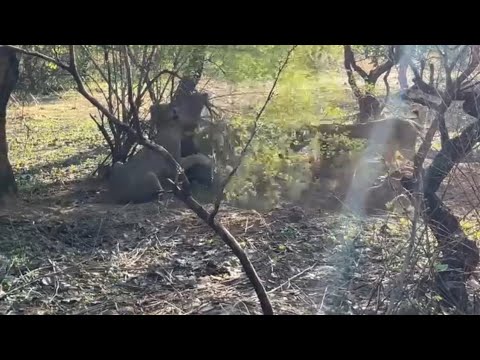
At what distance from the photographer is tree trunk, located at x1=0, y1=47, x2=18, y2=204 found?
3.50 meters

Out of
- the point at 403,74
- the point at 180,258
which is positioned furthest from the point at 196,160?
the point at 403,74

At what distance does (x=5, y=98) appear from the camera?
358 centimetres

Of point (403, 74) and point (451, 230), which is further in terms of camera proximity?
point (403, 74)

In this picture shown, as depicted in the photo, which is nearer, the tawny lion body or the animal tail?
the tawny lion body

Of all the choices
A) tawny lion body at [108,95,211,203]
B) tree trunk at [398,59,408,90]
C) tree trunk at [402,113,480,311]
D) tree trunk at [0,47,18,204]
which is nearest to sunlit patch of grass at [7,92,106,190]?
tree trunk at [0,47,18,204]

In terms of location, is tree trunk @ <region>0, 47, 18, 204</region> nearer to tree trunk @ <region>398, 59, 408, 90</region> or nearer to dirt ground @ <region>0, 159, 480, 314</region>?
dirt ground @ <region>0, 159, 480, 314</region>

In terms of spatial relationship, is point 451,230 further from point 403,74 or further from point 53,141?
point 53,141

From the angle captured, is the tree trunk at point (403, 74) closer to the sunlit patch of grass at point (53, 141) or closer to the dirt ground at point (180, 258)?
the dirt ground at point (180, 258)

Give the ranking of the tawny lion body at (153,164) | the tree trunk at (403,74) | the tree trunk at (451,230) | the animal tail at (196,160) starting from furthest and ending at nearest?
the animal tail at (196,160) → the tawny lion body at (153,164) → the tree trunk at (403,74) → the tree trunk at (451,230)

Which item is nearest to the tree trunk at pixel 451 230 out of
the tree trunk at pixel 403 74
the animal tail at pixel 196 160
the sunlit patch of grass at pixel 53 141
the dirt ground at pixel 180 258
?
the dirt ground at pixel 180 258

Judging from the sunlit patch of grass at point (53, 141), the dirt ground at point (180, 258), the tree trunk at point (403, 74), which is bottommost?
the dirt ground at point (180, 258)

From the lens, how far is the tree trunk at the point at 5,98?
138 inches
